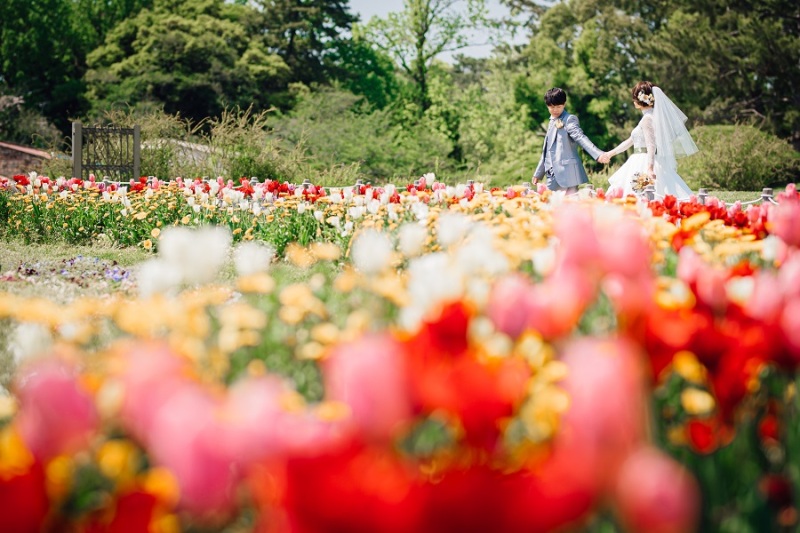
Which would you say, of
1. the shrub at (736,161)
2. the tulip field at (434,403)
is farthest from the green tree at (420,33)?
the tulip field at (434,403)

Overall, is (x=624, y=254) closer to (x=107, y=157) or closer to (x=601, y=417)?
(x=601, y=417)

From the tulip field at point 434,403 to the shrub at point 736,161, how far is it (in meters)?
20.6

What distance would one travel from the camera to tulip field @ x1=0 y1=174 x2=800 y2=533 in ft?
3.05

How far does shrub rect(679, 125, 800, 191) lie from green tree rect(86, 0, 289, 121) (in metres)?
18.4

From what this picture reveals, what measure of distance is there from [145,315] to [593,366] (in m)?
1.80

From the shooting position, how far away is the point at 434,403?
1197mm

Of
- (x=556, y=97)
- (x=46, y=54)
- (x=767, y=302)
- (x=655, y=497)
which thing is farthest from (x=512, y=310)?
(x=46, y=54)

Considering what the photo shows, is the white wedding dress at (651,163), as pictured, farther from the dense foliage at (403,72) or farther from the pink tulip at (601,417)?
the dense foliage at (403,72)

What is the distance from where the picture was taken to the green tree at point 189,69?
33219 millimetres

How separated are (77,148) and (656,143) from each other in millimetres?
10772

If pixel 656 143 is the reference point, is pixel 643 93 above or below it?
above

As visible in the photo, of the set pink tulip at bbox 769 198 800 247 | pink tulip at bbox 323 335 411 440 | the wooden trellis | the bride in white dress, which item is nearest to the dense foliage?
the wooden trellis

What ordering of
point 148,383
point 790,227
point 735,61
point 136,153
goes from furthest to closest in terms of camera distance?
point 735,61 < point 136,153 < point 790,227 < point 148,383

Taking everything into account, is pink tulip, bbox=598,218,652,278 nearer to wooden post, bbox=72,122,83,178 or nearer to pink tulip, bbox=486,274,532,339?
Result: pink tulip, bbox=486,274,532,339
